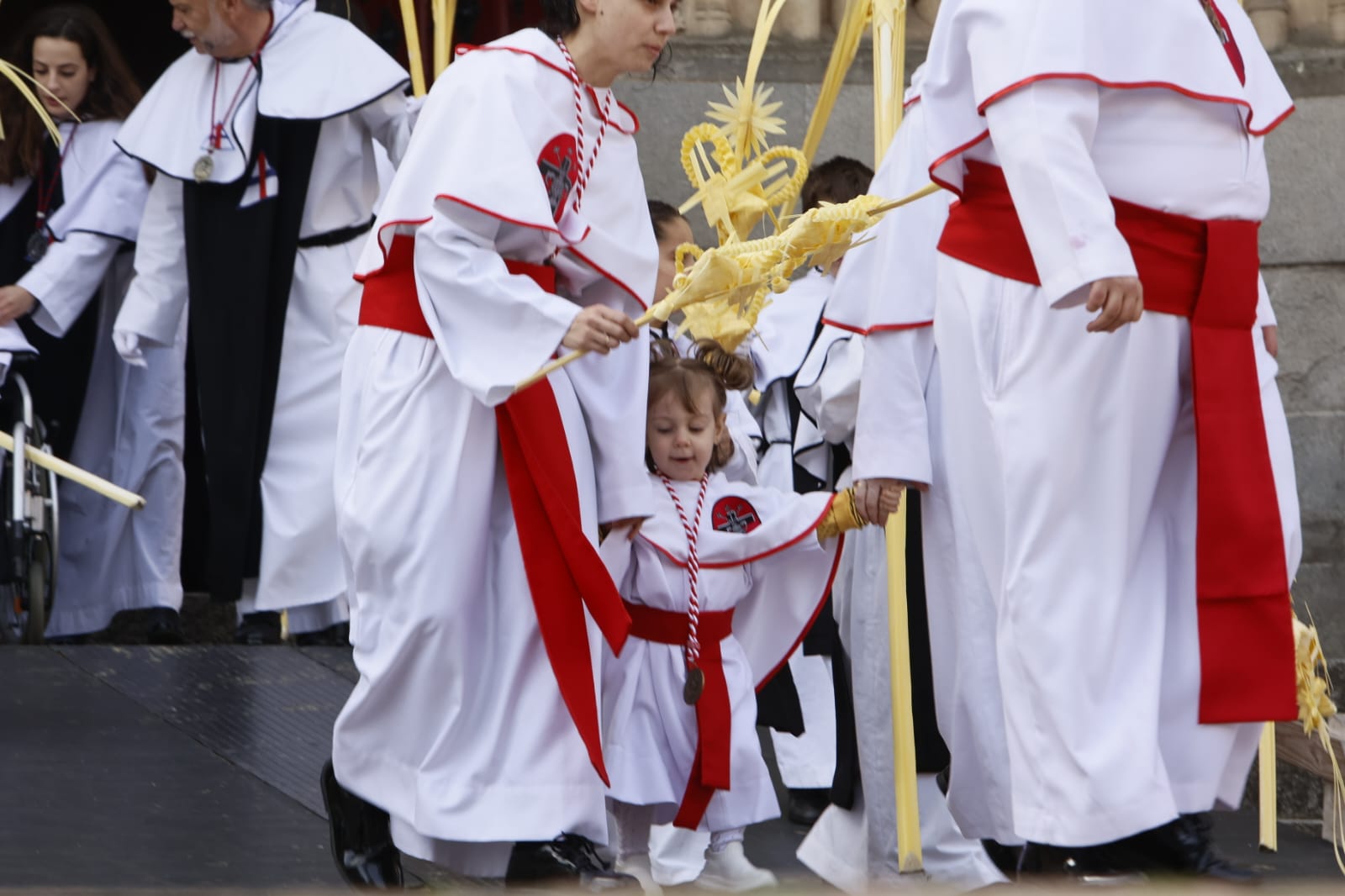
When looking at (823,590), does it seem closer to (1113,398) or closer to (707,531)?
(707,531)

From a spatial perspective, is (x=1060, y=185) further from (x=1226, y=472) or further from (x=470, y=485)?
(x=470, y=485)

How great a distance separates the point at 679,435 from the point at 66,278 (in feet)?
8.73

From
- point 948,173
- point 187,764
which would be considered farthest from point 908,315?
point 187,764

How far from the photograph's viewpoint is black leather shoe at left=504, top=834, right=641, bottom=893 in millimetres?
3748

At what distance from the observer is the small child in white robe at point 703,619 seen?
4270 millimetres

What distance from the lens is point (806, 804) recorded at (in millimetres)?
5344

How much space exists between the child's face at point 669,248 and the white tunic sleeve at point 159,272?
5.13ft

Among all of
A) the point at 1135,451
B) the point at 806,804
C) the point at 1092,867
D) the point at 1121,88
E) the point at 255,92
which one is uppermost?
the point at 255,92

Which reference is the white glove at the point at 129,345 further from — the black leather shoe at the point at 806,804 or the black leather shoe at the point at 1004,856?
the black leather shoe at the point at 1004,856

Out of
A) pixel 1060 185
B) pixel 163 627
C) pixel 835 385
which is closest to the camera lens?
pixel 1060 185

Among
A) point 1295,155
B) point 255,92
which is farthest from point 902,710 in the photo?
point 1295,155

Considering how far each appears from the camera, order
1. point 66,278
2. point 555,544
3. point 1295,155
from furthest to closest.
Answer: point 1295,155
point 66,278
point 555,544

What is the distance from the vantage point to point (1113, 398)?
3.60 m

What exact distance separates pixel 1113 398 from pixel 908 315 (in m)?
0.72
